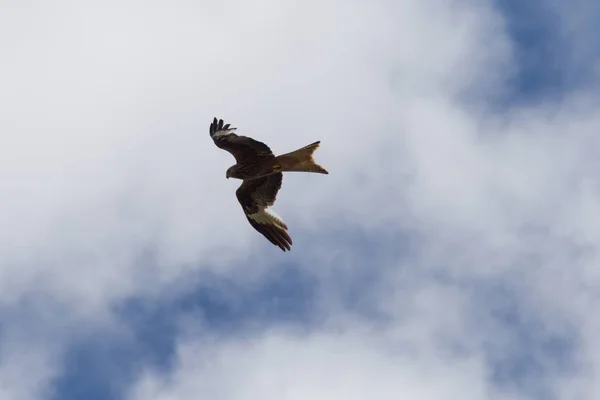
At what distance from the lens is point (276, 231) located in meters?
28.4

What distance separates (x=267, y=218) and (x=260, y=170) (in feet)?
7.45

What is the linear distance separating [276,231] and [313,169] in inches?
128

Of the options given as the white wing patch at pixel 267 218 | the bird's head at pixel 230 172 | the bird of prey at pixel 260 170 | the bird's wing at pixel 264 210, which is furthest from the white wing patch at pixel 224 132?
the white wing patch at pixel 267 218

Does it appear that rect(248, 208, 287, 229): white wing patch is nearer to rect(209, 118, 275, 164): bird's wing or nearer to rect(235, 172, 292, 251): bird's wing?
rect(235, 172, 292, 251): bird's wing

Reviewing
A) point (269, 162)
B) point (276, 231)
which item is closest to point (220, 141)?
point (269, 162)

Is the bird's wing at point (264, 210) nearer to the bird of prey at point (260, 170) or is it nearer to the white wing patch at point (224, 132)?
the bird of prey at point (260, 170)

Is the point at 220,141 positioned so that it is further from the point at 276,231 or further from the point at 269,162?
the point at 276,231

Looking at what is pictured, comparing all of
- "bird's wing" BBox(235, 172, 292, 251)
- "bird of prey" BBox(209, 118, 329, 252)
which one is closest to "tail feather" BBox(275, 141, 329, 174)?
"bird of prey" BBox(209, 118, 329, 252)

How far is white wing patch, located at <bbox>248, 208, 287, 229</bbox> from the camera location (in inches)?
1120

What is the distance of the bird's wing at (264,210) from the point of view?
1112 inches

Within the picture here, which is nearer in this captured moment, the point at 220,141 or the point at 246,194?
the point at 220,141

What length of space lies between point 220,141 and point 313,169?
271cm

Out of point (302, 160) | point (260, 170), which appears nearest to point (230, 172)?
point (260, 170)

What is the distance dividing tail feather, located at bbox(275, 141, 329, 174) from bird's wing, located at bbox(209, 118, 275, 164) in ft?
1.29
